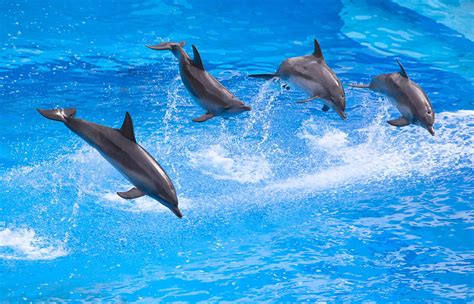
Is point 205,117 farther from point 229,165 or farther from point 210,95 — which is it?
point 229,165

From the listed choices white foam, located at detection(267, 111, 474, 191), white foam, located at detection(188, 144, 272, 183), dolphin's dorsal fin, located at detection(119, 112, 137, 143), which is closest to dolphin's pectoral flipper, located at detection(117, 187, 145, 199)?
dolphin's dorsal fin, located at detection(119, 112, 137, 143)

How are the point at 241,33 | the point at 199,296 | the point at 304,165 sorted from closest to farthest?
the point at 199,296
the point at 241,33
the point at 304,165

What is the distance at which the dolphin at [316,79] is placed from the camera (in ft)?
8.70

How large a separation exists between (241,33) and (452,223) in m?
3.64

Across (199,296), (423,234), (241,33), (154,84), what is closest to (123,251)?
(199,296)

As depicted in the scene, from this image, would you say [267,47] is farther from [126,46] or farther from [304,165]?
[304,165]

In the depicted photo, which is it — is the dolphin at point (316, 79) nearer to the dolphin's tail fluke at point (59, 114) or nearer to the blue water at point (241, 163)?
the dolphin's tail fluke at point (59, 114)

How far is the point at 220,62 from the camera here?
323 inches

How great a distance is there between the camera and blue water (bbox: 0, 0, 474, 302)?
755cm

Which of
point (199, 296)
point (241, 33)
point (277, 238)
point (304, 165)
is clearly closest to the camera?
point (199, 296)

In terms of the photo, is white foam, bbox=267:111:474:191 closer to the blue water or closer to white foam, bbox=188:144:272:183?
the blue water

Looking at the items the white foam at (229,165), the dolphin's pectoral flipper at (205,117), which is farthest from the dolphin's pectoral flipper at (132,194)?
the white foam at (229,165)

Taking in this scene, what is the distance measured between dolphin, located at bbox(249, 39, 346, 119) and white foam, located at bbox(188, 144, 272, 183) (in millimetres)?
6979

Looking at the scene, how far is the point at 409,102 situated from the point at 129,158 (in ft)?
4.02
